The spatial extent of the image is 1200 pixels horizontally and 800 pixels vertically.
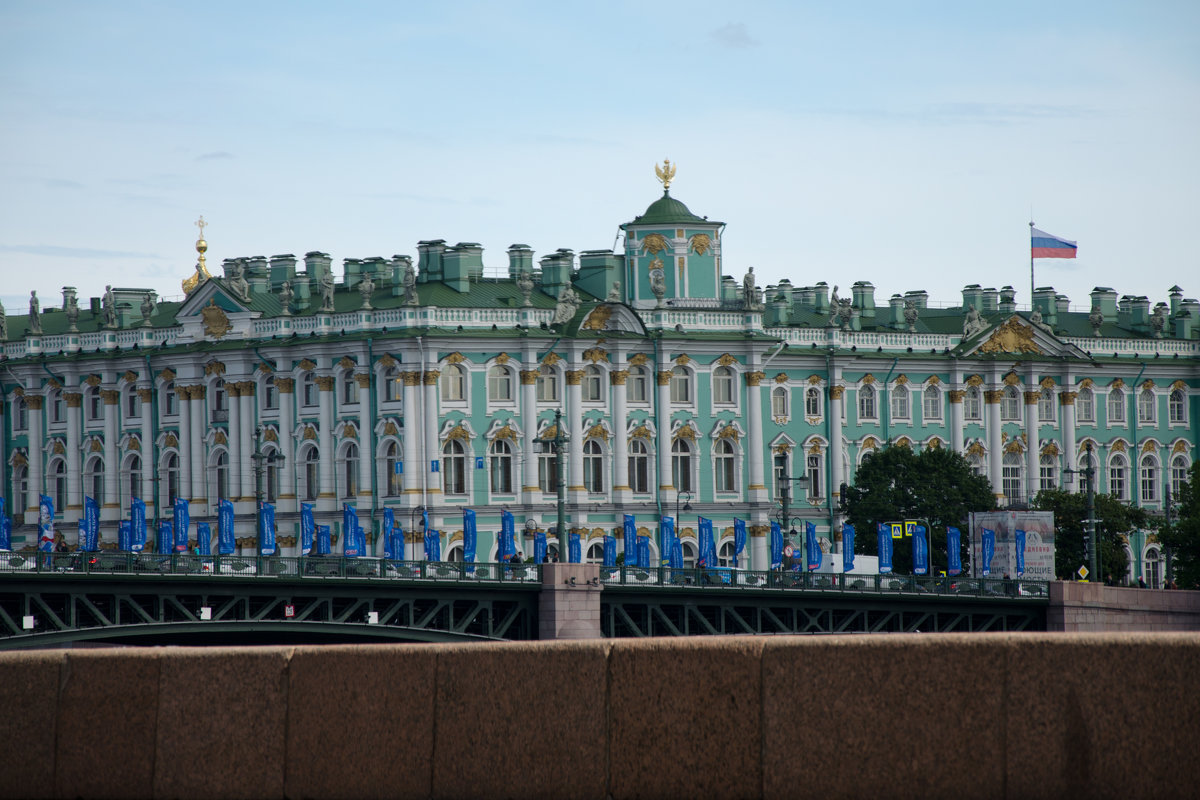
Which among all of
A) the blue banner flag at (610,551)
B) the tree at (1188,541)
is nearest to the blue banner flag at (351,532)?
the blue banner flag at (610,551)

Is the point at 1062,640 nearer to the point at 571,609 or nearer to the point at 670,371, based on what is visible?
the point at 571,609

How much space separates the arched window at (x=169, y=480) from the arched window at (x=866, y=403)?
3289cm

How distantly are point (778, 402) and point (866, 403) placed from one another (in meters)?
6.05

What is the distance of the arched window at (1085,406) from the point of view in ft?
402

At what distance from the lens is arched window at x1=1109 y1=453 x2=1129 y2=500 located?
122625 millimetres

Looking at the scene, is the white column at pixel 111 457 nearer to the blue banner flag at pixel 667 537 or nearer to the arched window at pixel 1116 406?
the blue banner flag at pixel 667 537

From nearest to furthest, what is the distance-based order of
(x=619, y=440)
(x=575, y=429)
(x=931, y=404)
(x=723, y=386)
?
(x=575, y=429) → (x=619, y=440) → (x=723, y=386) → (x=931, y=404)

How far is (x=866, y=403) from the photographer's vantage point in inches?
4628

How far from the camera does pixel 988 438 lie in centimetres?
11975

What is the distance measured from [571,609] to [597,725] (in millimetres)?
48550

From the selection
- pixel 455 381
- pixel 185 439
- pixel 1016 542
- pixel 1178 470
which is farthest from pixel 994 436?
pixel 185 439

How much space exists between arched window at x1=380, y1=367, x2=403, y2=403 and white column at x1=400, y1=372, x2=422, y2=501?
1.62 ft

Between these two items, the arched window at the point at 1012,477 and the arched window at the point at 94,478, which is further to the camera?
the arched window at the point at 1012,477

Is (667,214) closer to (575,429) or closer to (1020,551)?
(575,429)
